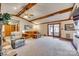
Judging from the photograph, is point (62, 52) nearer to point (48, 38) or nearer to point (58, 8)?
point (48, 38)

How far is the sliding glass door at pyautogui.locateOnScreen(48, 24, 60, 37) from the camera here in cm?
254

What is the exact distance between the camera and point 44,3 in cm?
245

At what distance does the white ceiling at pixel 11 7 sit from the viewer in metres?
2.39

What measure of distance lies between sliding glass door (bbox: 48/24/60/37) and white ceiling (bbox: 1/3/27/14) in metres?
0.83

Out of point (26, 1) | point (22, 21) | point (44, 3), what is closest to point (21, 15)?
point (22, 21)

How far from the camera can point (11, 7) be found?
7.93ft

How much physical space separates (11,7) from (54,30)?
3.74 feet

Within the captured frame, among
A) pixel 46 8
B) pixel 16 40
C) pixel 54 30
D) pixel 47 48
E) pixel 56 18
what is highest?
pixel 46 8

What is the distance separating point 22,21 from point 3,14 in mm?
447

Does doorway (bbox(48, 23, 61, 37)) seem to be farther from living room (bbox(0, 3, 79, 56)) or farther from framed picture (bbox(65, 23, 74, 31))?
framed picture (bbox(65, 23, 74, 31))

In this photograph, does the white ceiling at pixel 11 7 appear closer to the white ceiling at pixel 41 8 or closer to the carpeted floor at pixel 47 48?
the white ceiling at pixel 41 8

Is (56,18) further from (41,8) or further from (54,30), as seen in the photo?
(41,8)

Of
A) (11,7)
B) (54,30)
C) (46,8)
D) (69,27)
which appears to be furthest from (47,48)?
(11,7)

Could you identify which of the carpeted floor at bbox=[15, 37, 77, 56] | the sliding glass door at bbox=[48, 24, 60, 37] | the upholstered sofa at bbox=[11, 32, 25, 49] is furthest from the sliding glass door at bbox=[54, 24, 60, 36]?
the upholstered sofa at bbox=[11, 32, 25, 49]
